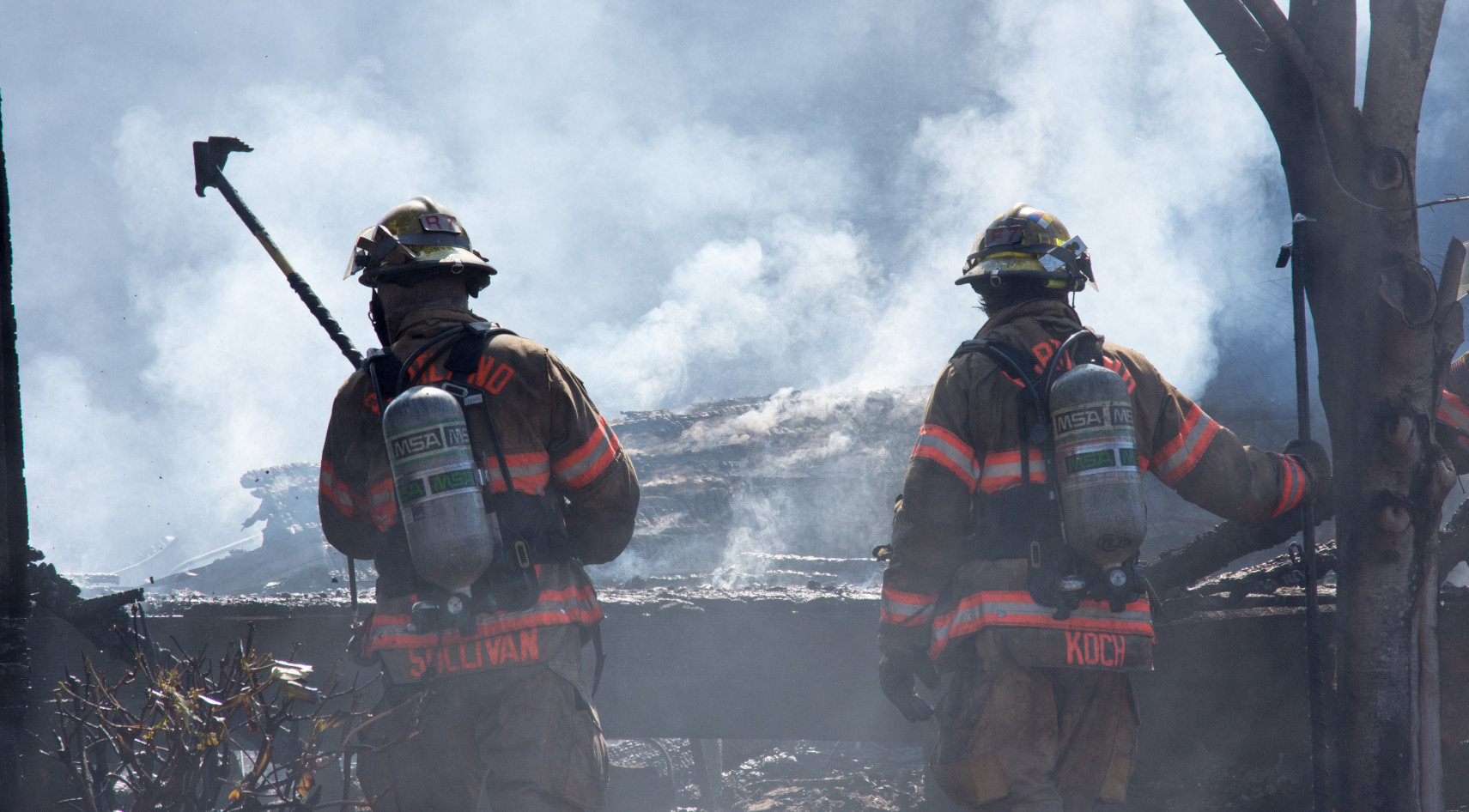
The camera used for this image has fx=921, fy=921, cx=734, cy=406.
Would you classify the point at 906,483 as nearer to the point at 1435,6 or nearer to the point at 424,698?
the point at 424,698

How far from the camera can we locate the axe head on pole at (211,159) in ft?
11.5

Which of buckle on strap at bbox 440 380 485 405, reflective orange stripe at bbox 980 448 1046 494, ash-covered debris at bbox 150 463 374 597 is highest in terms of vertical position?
buckle on strap at bbox 440 380 485 405

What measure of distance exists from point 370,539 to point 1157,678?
3.25 m

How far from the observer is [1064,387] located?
2574mm

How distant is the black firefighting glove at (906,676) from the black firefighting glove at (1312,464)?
142 cm

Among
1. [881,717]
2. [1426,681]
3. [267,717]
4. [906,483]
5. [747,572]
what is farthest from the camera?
[747,572]

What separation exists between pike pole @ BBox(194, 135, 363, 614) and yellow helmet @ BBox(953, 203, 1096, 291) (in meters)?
2.28

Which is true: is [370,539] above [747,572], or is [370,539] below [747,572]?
above

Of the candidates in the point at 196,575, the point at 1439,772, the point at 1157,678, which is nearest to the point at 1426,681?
the point at 1439,772

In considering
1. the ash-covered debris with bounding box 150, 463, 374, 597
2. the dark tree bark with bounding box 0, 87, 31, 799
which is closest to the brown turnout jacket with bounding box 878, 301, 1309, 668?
the dark tree bark with bounding box 0, 87, 31, 799

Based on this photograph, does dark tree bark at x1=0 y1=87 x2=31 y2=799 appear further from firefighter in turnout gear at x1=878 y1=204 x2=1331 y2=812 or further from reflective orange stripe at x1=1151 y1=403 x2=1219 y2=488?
reflective orange stripe at x1=1151 y1=403 x2=1219 y2=488

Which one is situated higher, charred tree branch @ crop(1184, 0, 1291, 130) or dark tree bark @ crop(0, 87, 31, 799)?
charred tree branch @ crop(1184, 0, 1291, 130)

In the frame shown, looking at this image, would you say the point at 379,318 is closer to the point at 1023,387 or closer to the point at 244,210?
the point at 244,210

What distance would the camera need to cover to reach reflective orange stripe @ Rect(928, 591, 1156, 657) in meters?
2.62
